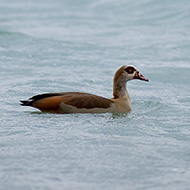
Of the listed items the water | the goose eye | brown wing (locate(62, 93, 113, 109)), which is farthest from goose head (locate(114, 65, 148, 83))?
brown wing (locate(62, 93, 113, 109))

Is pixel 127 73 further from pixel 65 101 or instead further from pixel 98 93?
pixel 98 93

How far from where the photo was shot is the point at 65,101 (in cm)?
1029

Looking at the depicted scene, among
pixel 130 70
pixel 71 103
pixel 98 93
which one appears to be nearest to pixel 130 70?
pixel 130 70

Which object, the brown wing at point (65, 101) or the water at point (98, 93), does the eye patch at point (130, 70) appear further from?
the brown wing at point (65, 101)

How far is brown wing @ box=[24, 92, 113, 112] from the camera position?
10258mm

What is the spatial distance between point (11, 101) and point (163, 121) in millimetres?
3050

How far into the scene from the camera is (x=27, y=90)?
12.6m

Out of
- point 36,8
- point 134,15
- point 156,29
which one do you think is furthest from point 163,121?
point 36,8

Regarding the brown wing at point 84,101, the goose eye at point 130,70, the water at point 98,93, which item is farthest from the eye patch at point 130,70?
the brown wing at point 84,101

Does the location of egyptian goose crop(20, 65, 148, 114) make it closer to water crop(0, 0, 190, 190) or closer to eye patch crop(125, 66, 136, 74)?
water crop(0, 0, 190, 190)

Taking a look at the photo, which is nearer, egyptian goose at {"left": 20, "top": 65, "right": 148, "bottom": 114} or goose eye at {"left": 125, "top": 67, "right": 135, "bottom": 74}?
egyptian goose at {"left": 20, "top": 65, "right": 148, "bottom": 114}

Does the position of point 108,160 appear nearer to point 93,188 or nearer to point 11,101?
point 93,188

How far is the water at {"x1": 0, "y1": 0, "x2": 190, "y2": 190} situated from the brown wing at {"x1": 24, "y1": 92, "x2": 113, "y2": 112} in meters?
0.17

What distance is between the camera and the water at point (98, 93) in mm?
7203
